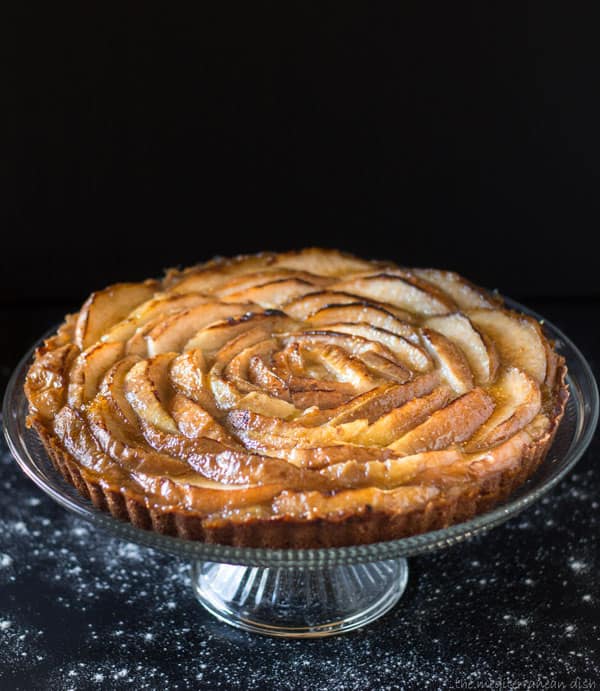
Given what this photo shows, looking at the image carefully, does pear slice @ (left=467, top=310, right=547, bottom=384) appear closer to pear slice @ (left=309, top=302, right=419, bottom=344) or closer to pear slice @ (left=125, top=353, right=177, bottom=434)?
pear slice @ (left=309, top=302, right=419, bottom=344)

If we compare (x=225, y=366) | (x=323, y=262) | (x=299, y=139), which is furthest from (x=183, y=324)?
(x=299, y=139)

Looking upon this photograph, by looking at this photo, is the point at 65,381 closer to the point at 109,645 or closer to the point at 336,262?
the point at 109,645

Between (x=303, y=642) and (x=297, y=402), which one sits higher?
(x=297, y=402)

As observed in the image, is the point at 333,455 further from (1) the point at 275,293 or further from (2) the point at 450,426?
(1) the point at 275,293

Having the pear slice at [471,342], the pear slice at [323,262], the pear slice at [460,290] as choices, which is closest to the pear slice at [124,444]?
the pear slice at [471,342]

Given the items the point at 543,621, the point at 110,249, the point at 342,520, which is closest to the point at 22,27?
the point at 110,249

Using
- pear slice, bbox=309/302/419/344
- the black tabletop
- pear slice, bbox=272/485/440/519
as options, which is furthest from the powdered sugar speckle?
pear slice, bbox=309/302/419/344

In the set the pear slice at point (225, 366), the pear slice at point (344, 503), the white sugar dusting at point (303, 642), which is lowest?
the white sugar dusting at point (303, 642)

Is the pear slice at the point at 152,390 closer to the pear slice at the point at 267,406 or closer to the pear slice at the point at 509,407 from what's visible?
the pear slice at the point at 267,406
